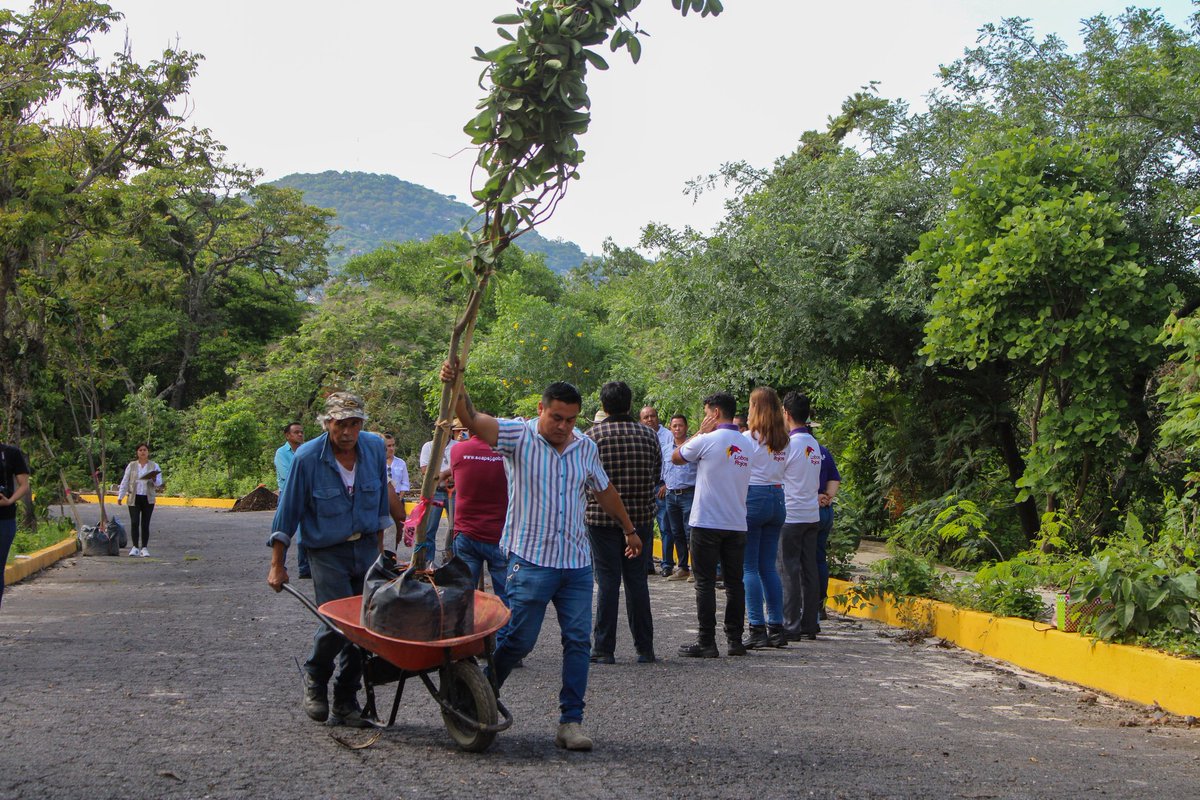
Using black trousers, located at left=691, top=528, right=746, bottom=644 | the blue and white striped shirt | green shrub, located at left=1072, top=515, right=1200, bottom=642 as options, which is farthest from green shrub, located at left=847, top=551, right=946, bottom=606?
the blue and white striped shirt

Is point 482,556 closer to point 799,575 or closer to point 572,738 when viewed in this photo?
point 799,575

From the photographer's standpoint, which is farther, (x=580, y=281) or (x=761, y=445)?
(x=580, y=281)

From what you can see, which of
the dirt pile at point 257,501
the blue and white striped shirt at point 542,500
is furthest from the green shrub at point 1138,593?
the dirt pile at point 257,501

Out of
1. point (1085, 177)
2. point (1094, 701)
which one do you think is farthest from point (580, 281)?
point (1094, 701)

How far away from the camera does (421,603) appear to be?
18.1 ft

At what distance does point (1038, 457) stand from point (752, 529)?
4.19 metres

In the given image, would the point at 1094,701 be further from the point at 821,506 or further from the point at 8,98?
the point at 8,98

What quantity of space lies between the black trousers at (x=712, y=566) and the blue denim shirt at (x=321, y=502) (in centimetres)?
299

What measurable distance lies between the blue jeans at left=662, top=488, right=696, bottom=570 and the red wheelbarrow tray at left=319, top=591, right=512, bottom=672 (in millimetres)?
7065

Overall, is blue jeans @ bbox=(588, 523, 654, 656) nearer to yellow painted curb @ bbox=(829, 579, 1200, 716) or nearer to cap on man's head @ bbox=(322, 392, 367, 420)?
cap on man's head @ bbox=(322, 392, 367, 420)

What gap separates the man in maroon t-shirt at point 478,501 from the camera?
331 inches

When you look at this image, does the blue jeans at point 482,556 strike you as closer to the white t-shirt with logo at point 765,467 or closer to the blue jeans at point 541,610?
the white t-shirt with logo at point 765,467

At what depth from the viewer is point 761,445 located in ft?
30.4

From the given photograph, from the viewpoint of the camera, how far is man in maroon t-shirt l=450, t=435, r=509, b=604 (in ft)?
27.6
